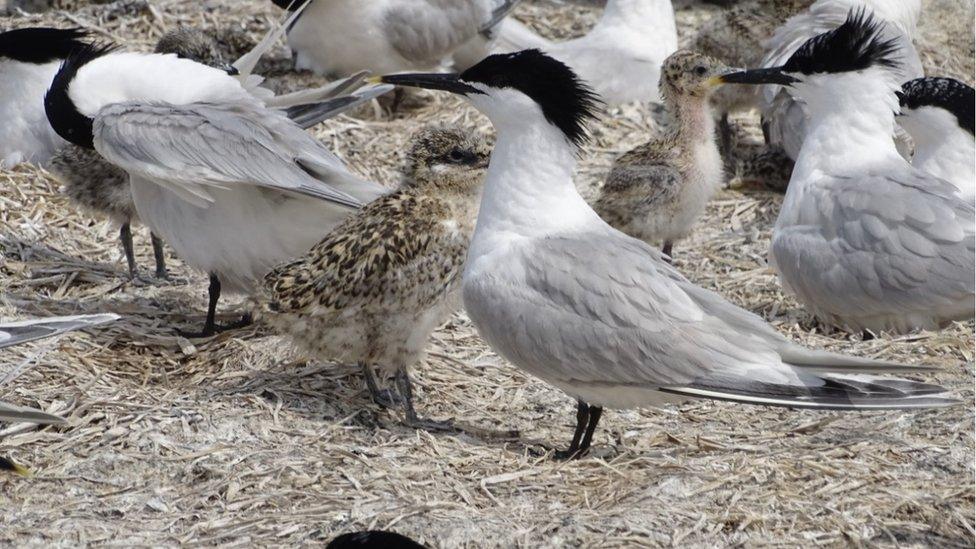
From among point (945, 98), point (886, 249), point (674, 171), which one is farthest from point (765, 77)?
point (945, 98)

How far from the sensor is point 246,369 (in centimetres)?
485

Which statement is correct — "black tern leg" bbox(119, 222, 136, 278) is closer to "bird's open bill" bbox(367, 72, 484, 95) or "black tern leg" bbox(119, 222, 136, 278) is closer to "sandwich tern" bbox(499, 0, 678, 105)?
"bird's open bill" bbox(367, 72, 484, 95)

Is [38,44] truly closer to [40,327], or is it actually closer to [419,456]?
[40,327]

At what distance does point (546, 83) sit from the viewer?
14.1 ft

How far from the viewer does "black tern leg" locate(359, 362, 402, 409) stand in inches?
181

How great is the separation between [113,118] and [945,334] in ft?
10.3

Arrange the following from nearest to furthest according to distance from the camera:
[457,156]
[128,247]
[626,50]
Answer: [457,156] < [128,247] < [626,50]

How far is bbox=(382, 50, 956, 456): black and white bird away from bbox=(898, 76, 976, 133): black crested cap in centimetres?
236

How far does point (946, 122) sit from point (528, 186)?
2645 mm

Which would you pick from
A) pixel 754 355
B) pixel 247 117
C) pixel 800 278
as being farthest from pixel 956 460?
pixel 247 117

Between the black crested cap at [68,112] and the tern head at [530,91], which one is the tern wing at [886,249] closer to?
the tern head at [530,91]

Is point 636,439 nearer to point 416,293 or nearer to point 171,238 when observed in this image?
point 416,293

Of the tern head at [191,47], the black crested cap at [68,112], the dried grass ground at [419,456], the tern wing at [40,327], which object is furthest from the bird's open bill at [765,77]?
the tern wing at [40,327]

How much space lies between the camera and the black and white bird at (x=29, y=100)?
22.2 ft
